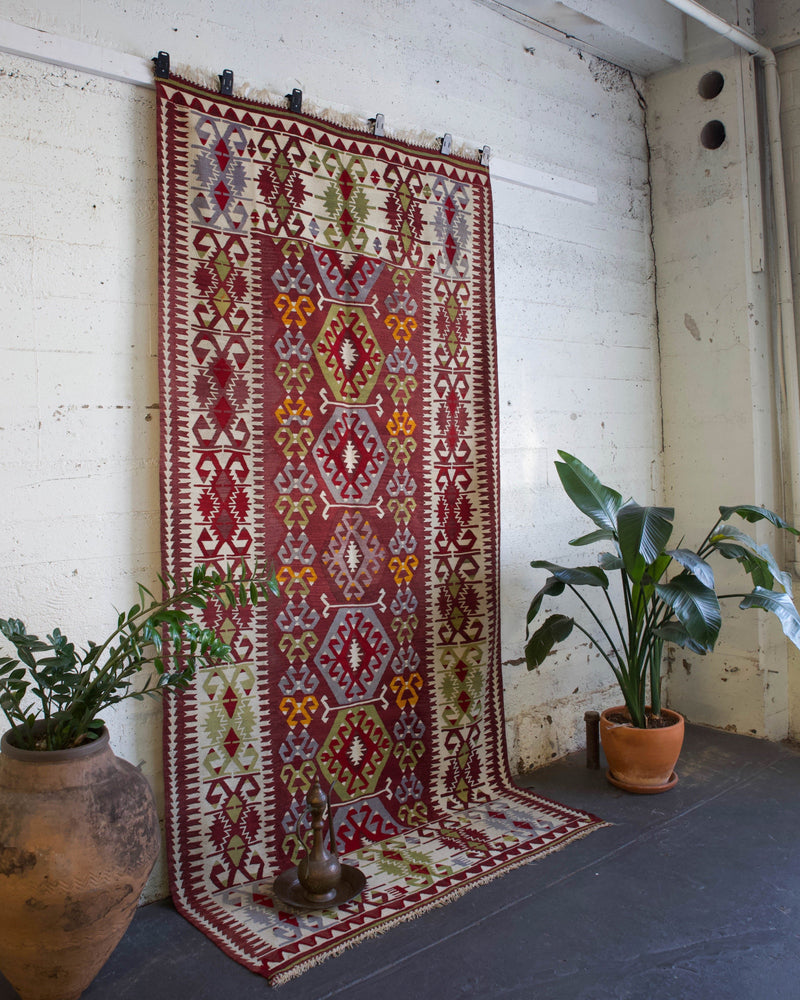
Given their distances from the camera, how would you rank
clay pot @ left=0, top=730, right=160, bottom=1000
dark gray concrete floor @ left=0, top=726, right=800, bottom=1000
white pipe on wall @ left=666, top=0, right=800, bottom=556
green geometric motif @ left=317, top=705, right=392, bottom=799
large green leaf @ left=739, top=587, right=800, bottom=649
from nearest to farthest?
clay pot @ left=0, top=730, right=160, bottom=1000, dark gray concrete floor @ left=0, top=726, right=800, bottom=1000, green geometric motif @ left=317, top=705, right=392, bottom=799, large green leaf @ left=739, top=587, right=800, bottom=649, white pipe on wall @ left=666, top=0, right=800, bottom=556

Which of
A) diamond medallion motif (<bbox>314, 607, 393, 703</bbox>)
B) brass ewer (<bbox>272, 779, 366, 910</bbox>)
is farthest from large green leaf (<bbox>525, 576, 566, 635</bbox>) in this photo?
brass ewer (<bbox>272, 779, 366, 910</bbox>)

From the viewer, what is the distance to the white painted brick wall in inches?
84.7

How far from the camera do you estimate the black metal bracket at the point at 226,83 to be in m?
2.40

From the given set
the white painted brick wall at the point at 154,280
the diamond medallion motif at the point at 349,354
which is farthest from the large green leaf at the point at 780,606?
the diamond medallion motif at the point at 349,354

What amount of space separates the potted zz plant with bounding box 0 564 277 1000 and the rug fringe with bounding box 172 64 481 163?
4.90ft

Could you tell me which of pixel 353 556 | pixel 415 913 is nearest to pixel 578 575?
pixel 353 556

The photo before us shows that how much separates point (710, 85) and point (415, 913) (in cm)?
357

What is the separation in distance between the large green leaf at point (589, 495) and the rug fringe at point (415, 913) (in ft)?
3.43

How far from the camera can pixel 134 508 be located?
90.9 inches

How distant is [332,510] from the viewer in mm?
2615

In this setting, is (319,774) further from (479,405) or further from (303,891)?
(479,405)

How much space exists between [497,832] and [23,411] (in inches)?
77.3

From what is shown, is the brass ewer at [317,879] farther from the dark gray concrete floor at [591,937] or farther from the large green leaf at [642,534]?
the large green leaf at [642,534]

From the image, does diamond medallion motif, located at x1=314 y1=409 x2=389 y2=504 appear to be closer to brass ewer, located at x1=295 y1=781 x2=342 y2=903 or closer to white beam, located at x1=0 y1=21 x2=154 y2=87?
brass ewer, located at x1=295 y1=781 x2=342 y2=903
